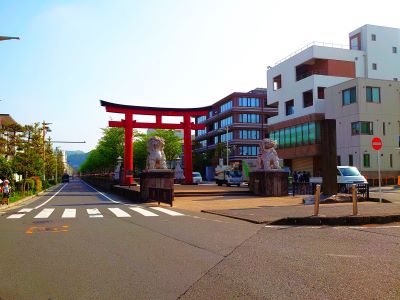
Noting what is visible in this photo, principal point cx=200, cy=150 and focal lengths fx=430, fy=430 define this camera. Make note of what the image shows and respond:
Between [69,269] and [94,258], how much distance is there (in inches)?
36.0

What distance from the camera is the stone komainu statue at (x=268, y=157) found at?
2800 cm

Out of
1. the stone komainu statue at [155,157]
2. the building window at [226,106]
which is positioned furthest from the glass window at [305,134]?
the building window at [226,106]

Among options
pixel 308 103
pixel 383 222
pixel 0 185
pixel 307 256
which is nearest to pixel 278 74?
pixel 308 103

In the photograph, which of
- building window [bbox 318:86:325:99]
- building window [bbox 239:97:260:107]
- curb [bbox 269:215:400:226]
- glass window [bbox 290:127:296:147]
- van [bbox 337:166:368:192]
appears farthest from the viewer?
building window [bbox 239:97:260:107]

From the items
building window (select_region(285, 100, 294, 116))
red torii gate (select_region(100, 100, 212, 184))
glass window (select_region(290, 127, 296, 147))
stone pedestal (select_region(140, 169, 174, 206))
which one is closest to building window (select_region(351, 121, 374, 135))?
glass window (select_region(290, 127, 296, 147))

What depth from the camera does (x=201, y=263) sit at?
7402 millimetres

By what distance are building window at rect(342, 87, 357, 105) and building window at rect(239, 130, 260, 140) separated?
119 ft

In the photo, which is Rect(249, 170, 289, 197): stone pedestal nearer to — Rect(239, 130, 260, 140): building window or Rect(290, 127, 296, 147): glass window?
A: Rect(290, 127, 296, 147): glass window

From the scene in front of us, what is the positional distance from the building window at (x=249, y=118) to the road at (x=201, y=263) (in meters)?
70.5

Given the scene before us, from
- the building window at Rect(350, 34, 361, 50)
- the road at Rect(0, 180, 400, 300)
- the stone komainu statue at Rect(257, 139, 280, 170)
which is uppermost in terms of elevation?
the building window at Rect(350, 34, 361, 50)

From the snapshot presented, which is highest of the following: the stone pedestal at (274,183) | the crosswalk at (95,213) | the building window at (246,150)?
the building window at (246,150)

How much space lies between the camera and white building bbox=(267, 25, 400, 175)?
169 ft

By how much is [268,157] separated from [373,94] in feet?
75.3

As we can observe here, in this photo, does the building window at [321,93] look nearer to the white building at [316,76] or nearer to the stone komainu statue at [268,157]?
the white building at [316,76]
